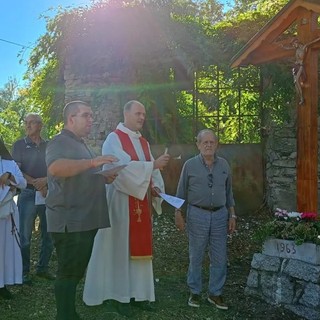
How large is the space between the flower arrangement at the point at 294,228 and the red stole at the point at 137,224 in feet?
3.50

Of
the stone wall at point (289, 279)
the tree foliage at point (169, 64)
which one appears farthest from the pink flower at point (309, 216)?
the tree foliage at point (169, 64)

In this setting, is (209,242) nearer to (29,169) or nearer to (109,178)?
(109,178)

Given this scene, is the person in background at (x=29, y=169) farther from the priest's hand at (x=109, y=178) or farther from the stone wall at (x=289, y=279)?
the stone wall at (x=289, y=279)

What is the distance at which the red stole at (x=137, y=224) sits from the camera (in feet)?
13.5

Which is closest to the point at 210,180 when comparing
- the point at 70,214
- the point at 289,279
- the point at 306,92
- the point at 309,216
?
the point at 309,216

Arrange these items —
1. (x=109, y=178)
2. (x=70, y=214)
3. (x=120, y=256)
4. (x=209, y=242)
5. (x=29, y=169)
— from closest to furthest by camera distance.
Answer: (x=70, y=214)
(x=109, y=178)
(x=120, y=256)
(x=209, y=242)
(x=29, y=169)

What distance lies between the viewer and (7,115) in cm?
2317

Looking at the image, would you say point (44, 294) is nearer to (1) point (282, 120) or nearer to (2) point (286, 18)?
(2) point (286, 18)

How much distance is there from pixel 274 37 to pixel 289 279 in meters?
2.24

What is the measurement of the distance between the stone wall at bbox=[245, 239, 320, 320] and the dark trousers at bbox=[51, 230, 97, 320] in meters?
1.74

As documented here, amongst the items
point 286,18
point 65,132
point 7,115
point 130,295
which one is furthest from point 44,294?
point 7,115

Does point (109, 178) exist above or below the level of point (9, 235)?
above

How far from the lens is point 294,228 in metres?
4.23

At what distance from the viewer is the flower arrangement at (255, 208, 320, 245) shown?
412 centimetres
